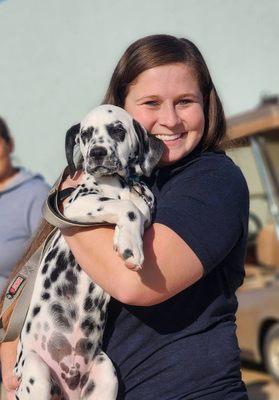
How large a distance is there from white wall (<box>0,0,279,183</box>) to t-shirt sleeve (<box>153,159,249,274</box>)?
4.55ft

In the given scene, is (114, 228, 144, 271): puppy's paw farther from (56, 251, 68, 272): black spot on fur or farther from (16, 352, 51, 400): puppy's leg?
(16, 352, 51, 400): puppy's leg

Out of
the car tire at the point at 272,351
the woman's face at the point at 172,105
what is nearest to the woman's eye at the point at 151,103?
the woman's face at the point at 172,105

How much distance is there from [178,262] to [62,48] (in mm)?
2734

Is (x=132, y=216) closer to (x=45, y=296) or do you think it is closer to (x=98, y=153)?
(x=98, y=153)

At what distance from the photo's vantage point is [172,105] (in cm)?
260

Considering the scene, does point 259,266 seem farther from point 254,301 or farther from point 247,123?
point 247,123

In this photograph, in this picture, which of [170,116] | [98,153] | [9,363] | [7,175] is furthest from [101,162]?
[7,175]

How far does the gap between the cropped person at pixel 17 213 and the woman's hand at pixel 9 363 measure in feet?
6.78

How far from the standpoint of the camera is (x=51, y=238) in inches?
109

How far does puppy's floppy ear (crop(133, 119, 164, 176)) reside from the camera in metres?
2.61

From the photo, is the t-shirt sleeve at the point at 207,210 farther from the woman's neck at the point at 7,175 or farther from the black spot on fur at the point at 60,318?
the woman's neck at the point at 7,175

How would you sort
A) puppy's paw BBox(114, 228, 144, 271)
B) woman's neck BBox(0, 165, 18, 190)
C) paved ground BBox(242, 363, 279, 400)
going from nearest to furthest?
1. puppy's paw BBox(114, 228, 144, 271)
2. woman's neck BBox(0, 165, 18, 190)
3. paved ground BBox(242, 363, 279, 400)

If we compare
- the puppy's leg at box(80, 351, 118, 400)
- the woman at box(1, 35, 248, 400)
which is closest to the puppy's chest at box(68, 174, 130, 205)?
the woman at box(1, 35, 248, 400)

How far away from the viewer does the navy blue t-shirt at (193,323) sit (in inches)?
93.6
